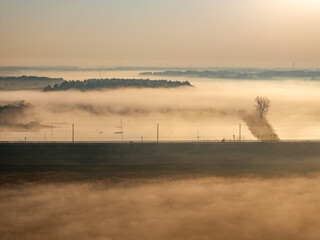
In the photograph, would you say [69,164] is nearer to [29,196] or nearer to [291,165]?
[29,196]

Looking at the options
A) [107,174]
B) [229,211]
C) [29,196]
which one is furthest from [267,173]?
[29,196]

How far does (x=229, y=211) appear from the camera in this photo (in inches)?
2454

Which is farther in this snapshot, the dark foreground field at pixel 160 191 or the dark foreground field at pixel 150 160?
the dark foreground field at pixel 150 160

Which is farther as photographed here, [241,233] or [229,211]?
[229,211]

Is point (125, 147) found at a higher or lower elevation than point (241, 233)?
higher

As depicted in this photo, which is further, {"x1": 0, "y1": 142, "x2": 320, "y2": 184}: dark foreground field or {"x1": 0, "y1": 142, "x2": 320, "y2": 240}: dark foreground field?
{"x1": 0, "y1": 142, "x2": 320, "y2": 184}: dark foreground field

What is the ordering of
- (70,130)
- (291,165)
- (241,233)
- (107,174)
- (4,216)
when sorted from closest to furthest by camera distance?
1. (241,233)
2. (4,216)
3. (107,174)
4. (291,165)
5. (70,130)

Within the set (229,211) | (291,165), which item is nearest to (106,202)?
(229,211)

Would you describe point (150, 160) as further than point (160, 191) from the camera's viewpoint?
Yes

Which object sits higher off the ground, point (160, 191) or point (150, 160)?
point (150, 160)

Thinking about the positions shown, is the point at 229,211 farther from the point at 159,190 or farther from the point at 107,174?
the point at 107,174

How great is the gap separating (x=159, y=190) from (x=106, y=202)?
7.87 metres

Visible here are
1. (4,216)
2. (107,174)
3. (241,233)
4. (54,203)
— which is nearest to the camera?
(241,233)

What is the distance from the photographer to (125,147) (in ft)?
265
